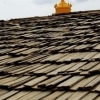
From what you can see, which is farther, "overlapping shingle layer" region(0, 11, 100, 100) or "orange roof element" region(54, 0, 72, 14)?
"orange roof element" region(54, 0, 72, 14)

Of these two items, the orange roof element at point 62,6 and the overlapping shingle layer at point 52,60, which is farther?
the orange roof element at point 62,6

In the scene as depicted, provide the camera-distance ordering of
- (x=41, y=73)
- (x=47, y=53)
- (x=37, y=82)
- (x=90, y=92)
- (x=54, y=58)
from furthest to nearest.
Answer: (x=47, y=53)
(x=54, y=58)
(x=41, y=73)
(x=37, y=82)
(x=90, y=92)

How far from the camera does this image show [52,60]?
3.83 meters

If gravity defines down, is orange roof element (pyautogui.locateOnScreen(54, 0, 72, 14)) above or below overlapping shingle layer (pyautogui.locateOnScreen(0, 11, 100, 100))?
above

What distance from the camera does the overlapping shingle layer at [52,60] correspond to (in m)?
2.96

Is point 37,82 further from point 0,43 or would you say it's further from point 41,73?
point 0,43

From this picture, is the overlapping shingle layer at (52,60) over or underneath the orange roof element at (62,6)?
underneath

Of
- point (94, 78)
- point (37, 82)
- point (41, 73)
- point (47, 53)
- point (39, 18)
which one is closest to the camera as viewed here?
point (94, 78)

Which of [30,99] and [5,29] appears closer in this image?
[30,99]

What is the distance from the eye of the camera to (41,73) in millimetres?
3473

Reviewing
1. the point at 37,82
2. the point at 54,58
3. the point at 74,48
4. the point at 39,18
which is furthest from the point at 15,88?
the point at 39,18

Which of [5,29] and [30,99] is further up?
[5,29]

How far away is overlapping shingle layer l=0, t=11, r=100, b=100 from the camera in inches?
117

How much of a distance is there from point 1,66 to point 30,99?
1.22 meters
